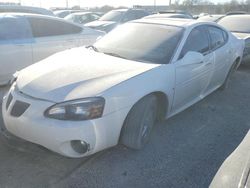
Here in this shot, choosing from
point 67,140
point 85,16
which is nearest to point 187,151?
point 67,140

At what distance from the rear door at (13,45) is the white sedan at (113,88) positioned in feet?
5.29

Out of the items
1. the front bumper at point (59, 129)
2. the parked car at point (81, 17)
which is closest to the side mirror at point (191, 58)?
the front bumper at point (59, 129)

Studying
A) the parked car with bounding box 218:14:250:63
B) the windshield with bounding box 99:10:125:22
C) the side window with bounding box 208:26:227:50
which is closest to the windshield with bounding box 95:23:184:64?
the side window with bounding box 208:26:227:50

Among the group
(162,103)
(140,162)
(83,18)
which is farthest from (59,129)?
(83,18)

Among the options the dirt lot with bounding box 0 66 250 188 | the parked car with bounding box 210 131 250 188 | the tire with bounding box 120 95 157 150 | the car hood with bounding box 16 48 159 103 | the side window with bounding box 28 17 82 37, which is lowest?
the dirt lot with bounding box 0 66 250 188

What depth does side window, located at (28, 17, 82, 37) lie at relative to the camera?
5551 millimetres

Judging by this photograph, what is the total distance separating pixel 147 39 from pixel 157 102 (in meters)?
0.89

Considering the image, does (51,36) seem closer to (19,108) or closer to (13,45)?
(13,45)

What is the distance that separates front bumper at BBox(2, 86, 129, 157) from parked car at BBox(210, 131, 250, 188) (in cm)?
124

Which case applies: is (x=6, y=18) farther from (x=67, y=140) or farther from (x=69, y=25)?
(x=67, y=140)

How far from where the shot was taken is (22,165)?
2988mm

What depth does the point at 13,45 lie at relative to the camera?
5102 millimetres

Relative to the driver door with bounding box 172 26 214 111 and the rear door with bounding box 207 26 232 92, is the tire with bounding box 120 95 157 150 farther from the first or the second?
the rear door with bounding box 207 26 232 92

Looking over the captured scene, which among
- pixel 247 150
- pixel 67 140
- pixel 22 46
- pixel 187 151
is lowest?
pixel 187 151
